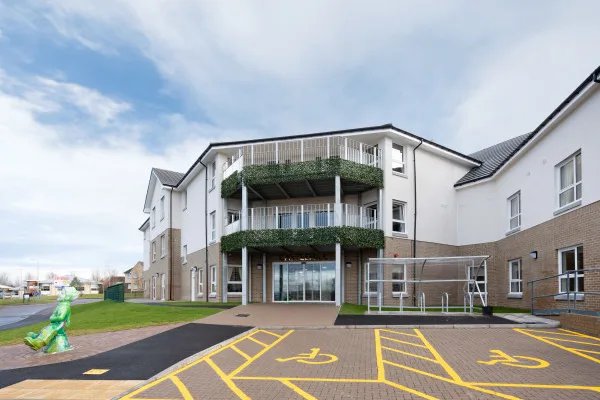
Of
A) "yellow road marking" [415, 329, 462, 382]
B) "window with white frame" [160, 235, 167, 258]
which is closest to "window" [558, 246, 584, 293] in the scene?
"yellow road marking" [415, 329, 462, 382]

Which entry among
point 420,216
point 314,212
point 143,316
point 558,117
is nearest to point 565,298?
point 558,117

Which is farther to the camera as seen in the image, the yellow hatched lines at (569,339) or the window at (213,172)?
the window at (213,172)

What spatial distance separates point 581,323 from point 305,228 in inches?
445

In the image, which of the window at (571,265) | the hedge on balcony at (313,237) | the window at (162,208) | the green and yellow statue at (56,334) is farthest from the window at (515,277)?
the window at (162,208)

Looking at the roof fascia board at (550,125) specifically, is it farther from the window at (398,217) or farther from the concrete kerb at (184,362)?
the concrete kerb at (184,362)

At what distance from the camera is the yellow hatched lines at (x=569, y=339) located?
30.9 feet

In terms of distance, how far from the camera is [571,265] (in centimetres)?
1459

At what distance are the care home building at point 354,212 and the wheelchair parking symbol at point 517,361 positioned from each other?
8423 millimetres

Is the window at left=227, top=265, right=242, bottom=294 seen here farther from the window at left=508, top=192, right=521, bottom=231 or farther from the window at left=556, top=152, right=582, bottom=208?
the window at left=556, top=152, right=582, bottom=208

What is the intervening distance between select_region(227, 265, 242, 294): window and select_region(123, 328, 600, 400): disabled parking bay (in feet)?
38.4

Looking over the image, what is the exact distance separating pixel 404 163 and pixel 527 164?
5908 millimetres

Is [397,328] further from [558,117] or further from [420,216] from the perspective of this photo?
[420,216]

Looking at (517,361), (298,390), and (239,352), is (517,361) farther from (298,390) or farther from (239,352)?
(239,352)

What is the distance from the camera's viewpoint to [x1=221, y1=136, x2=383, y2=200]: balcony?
818 inches
